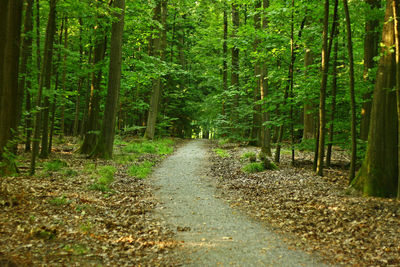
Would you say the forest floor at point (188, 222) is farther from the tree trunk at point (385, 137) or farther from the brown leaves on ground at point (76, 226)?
the tree trunk at point (385, 137)

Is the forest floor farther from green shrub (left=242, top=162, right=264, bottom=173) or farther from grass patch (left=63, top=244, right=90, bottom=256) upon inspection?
green shrub (left=242, top=162, right=264, bottom=173)

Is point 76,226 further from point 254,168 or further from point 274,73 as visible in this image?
point 274,73

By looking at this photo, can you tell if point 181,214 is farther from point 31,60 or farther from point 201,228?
point 31,60

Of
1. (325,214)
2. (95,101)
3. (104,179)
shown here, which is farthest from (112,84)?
(325,214)

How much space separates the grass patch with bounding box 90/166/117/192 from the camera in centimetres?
865

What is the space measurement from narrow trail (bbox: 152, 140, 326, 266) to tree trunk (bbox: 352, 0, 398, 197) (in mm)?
3634

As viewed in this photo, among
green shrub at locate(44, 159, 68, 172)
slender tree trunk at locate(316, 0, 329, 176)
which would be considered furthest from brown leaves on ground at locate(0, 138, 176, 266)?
slender tree trunk at locate(316, 0, 329, 176)

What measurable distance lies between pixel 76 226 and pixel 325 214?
5.48 metres

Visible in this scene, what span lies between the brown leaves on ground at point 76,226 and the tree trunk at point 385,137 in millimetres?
5653

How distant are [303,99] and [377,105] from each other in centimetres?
402

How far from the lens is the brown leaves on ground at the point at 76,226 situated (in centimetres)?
452

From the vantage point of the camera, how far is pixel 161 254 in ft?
16.4

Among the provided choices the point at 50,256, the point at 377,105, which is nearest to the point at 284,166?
the point at 377,105

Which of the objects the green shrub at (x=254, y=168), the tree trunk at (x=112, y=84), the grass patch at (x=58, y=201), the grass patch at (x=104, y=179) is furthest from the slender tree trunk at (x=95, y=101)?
the grass patch at (x=58, y=201)
